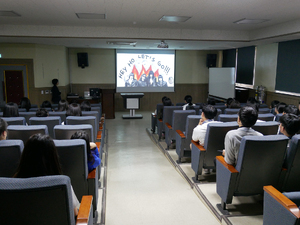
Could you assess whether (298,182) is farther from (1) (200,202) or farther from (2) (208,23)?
(2) (208,23)

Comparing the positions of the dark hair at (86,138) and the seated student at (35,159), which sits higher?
the seated student at (35,159)

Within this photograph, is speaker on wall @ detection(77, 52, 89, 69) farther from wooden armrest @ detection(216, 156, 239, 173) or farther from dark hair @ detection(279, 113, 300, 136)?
dark hair @ detection(279, 113, 300, 136)

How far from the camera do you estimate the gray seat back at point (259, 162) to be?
8.20ft

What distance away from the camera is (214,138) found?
131 inches

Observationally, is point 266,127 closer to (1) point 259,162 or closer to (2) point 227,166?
(1) point 259,162

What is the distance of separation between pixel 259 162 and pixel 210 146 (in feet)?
2.77

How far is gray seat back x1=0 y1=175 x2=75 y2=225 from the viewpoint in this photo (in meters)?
1.32

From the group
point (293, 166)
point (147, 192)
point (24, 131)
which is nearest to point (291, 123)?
point (293, 166)

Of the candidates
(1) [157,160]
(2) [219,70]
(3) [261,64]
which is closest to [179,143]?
(1) [157,160]

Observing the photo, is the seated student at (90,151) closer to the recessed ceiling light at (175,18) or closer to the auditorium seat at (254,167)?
the auditorium seat at (254,167)

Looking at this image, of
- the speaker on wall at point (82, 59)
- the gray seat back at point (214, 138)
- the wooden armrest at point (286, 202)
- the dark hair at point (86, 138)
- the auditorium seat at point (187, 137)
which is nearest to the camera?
the wooden armrest at point (286, 202)

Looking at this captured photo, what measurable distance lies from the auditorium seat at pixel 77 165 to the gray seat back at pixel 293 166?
2019mm

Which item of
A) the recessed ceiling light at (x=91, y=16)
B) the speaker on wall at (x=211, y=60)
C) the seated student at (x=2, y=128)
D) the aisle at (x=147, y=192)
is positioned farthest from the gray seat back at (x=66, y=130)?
the speaker on wall at (x=211, y=60)

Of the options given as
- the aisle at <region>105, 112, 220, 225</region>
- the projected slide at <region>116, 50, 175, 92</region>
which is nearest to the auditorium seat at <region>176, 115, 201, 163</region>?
the aisle at <region>105, 112, 220, 225</region>
